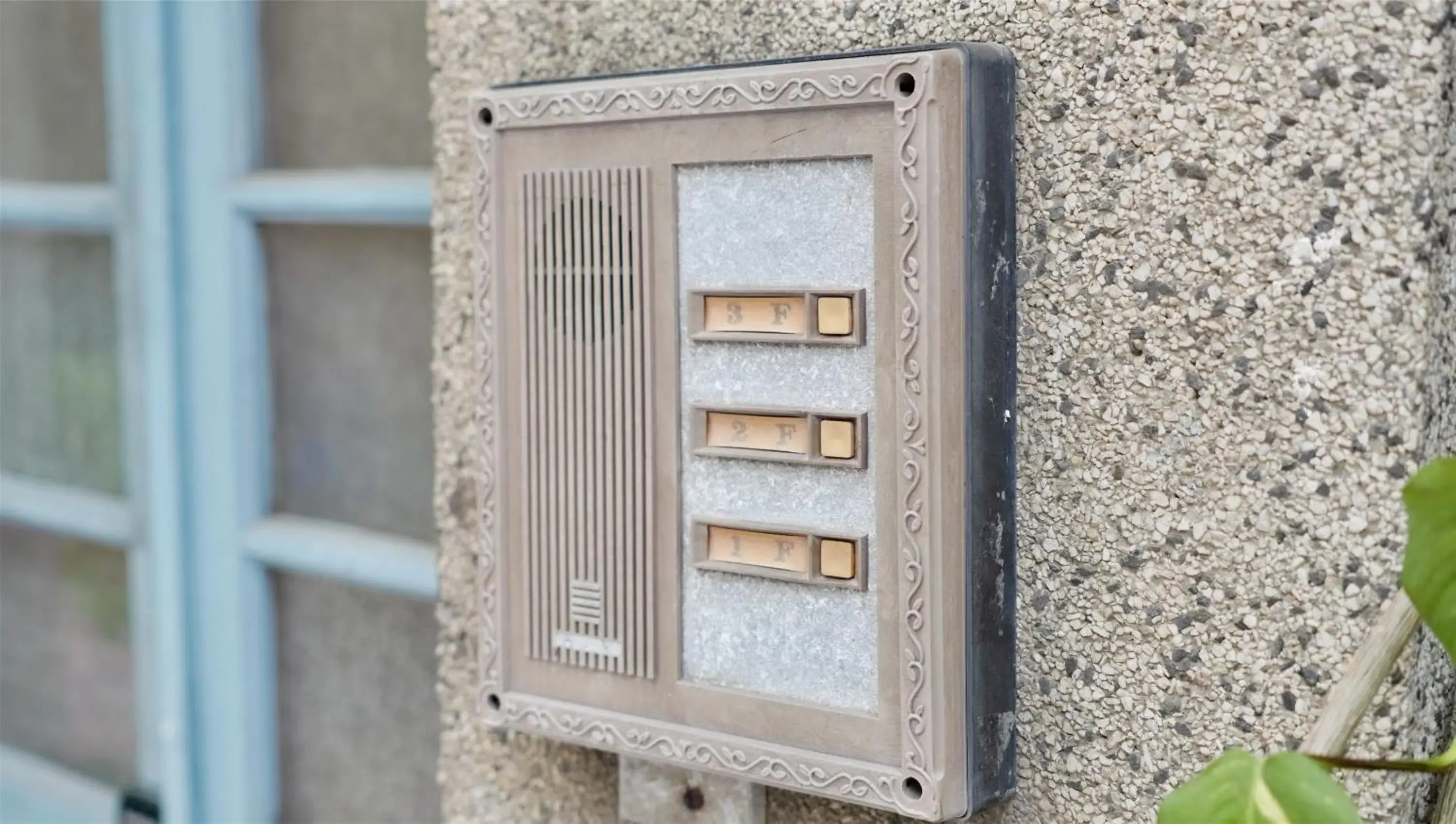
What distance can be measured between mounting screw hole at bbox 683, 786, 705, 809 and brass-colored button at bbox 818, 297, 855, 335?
0.31 metres

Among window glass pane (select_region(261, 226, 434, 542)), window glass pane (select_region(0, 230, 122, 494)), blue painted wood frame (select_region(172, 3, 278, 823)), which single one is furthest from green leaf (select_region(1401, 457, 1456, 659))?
window glass pane (select_region(0, 230, 122, 494))

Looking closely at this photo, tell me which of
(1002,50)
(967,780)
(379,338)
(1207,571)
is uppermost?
(1002,50)

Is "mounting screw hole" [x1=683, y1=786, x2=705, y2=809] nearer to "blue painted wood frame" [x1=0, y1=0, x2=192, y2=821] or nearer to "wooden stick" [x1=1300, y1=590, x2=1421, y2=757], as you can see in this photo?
"wooden stick" [x1=1300, y1=590, x2=1421, y2=757]

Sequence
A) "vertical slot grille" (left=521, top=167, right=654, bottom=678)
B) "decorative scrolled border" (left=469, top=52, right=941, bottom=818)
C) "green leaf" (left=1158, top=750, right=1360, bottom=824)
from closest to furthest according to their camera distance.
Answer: "green leaf" (left=1158, top=750, right=1360, bottom=824)
"decorative scrolled border" (left=469, top=52, right=941, bottom=818)
"vertical slot grille" (left=521, top=167, right=654, bottom=678)

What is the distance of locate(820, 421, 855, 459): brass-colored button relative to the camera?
2.33ft

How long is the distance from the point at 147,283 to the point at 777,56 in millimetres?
783

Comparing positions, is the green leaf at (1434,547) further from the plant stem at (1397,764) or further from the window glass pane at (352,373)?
the window glass pane at (352,373)

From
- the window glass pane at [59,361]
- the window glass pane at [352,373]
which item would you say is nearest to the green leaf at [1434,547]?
the window glass pane at [352,373]

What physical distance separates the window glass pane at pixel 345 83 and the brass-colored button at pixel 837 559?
2.02ft

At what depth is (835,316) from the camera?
27.9 inches

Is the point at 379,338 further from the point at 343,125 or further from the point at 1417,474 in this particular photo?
the point at 1417,474

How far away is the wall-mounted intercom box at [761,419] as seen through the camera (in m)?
0.68

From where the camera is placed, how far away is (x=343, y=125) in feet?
4.08

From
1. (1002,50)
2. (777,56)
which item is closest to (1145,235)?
(1002,50)
